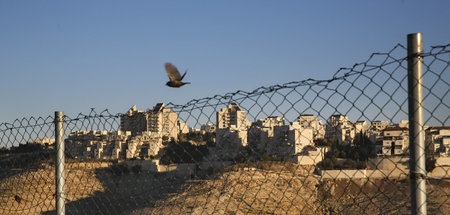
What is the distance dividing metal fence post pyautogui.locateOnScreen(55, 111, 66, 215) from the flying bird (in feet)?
3.02

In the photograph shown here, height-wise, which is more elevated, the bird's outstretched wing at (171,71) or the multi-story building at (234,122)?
the bird's outstretched wing at (171,71)

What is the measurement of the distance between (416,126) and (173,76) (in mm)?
1969

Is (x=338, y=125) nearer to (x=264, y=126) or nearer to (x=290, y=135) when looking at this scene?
(x=264, y=126)

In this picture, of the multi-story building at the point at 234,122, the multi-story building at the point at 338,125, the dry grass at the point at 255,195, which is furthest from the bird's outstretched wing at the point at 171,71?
the multi-story building at the point at 338,125

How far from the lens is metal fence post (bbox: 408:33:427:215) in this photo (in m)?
2.02

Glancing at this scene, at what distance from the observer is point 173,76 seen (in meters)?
3.56

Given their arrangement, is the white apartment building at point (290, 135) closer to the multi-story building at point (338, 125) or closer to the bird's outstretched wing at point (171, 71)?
the multi-story building at point (338, 125)

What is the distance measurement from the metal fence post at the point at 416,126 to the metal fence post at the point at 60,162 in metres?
2.59

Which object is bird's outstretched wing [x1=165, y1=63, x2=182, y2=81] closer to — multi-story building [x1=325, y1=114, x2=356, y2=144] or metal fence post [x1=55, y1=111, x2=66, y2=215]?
metal fence post [x1=55, y1=111, x2=66, y2=215]

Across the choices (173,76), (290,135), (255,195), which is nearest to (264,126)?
(255,195)

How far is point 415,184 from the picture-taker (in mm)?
2061

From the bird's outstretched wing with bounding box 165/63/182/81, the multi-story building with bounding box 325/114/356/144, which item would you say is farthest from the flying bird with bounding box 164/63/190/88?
the multi-story building with bounding box 325/114/356/144

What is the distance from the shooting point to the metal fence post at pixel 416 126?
202 centimetres

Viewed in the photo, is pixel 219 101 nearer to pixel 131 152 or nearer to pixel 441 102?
pixel 441 102
